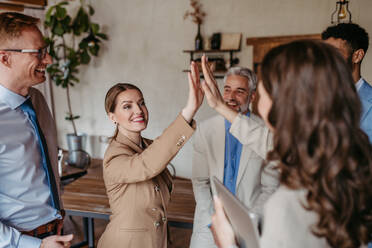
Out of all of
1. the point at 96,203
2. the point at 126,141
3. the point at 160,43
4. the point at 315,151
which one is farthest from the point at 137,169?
the point at 160,43

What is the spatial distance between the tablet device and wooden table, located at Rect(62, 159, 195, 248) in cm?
132

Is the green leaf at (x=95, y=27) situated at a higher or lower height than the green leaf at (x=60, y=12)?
lower

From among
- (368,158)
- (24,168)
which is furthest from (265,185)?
(24,168)

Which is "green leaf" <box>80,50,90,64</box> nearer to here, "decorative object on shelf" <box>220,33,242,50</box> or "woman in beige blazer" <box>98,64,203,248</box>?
"decorative object on shelf" <box>220,33,242,50</box>

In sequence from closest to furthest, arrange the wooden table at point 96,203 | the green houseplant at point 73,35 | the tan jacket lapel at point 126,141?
1. the tan jacket lapel at point 126,141
2. the wooden table at point 96,203
3. the green houseplant at point 73,35

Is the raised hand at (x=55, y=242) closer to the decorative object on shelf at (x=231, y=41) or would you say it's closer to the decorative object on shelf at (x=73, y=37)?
the decorative object on shelf at (x=231, y=41)

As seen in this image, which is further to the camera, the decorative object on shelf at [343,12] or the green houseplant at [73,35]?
the green houseplant at [73,35]

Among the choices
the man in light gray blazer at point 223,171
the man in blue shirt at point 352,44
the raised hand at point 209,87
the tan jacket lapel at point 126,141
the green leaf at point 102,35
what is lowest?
the man in light gray blazer at point 223,171

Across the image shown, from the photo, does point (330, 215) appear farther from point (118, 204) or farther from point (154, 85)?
point (154, 85)

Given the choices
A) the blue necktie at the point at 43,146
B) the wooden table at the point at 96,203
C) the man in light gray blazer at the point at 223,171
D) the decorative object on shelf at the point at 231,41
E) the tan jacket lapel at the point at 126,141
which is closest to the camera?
the blue necktie at the point at 43,146

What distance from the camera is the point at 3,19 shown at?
1434 millimetres

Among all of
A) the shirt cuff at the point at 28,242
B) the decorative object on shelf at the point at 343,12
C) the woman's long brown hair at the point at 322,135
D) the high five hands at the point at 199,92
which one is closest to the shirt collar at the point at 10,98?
the shirt cuff at the point at 28,242

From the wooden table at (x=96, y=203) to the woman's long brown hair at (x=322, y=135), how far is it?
1.59 m

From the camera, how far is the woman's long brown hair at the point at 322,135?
85cm
